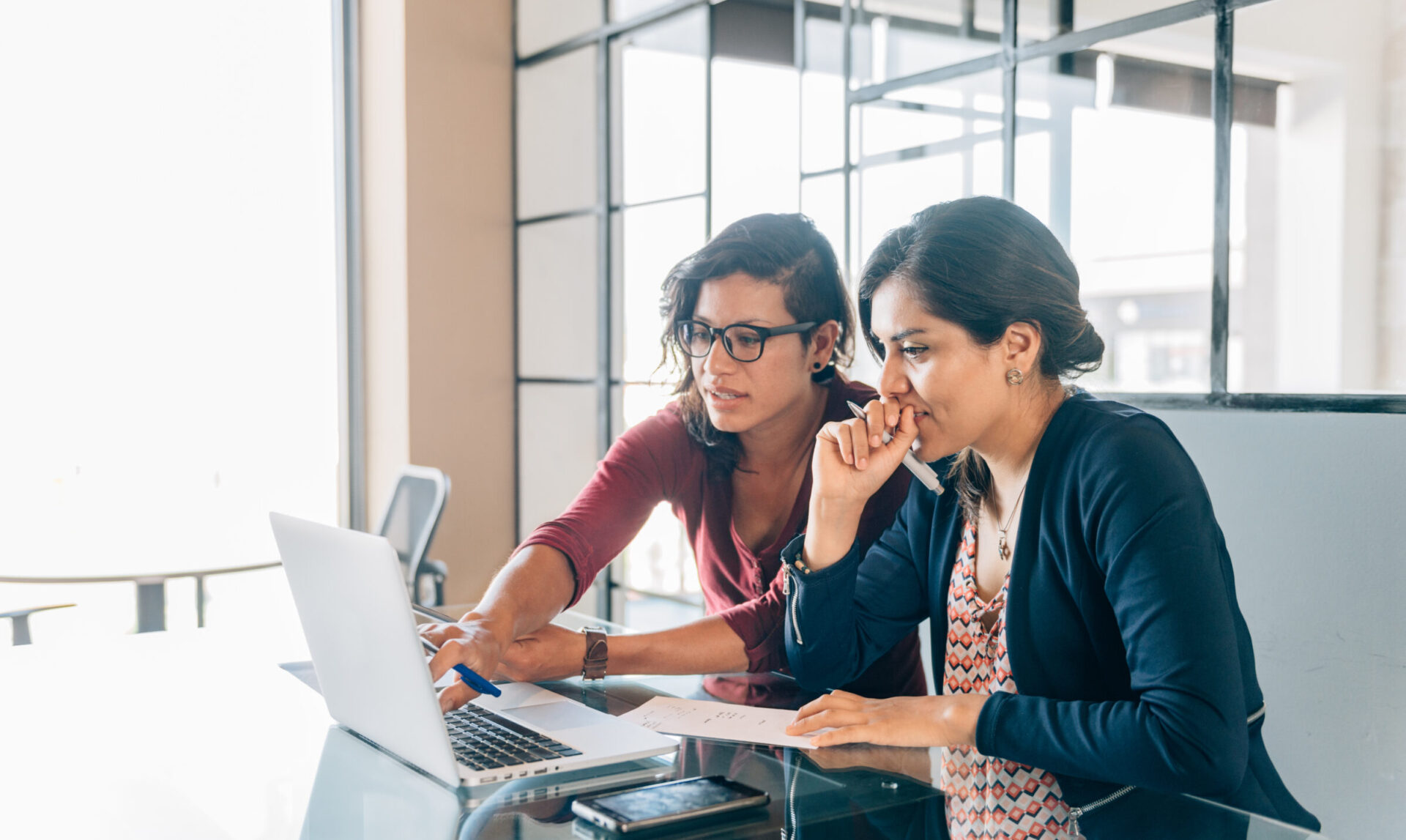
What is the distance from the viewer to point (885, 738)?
116 cm

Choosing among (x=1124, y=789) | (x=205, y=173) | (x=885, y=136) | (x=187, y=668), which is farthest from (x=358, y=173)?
(x=1124, y=789)

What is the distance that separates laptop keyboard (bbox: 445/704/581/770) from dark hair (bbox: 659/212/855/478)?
69 centimetres

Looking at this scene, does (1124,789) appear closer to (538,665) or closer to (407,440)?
(538,665)

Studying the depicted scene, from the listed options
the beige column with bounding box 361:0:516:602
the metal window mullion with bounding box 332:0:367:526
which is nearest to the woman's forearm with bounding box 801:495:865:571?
the beige column with bounding box 361:0:516:602

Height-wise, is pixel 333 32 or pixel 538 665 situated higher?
pixel 333 32

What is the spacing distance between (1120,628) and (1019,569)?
0.16 m

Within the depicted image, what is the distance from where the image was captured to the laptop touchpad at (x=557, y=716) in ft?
4.08

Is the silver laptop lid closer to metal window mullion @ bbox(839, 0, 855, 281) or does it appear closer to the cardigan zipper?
the cardigan zipper

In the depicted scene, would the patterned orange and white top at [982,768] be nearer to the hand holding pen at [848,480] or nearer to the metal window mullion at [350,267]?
the hand holding pen at [848,480]

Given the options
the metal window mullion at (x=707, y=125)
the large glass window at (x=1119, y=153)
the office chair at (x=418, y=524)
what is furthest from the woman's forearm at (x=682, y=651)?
the metal window mullion at (x=707, y=125)

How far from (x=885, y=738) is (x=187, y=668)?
979 mm

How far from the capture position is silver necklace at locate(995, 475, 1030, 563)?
4.49ft

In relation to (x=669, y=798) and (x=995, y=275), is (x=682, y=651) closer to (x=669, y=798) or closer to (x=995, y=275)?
(x=669, y=798)

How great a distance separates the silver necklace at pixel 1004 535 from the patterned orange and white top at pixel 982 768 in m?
0.04
